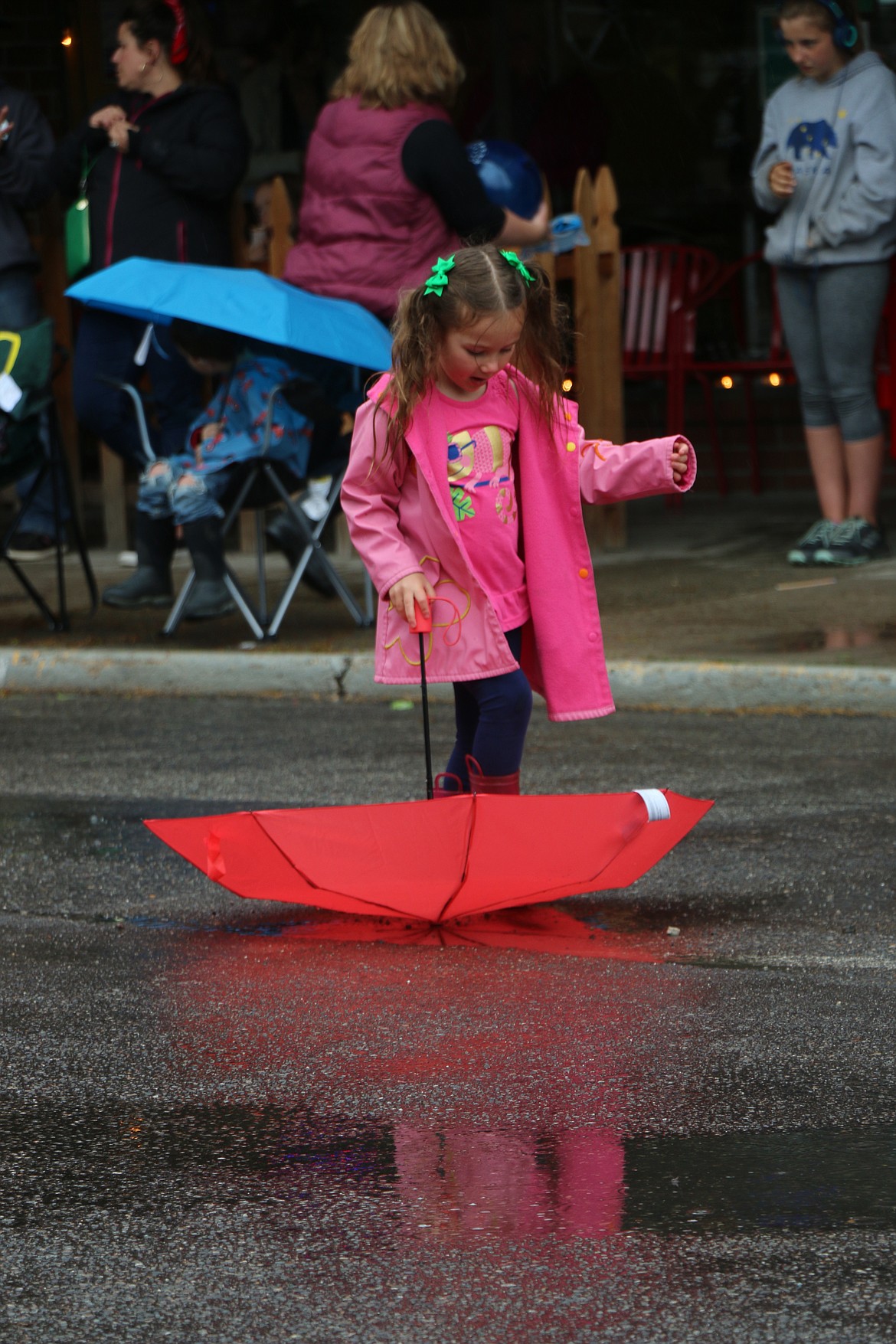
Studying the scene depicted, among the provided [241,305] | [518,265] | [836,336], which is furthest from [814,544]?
[518,265]

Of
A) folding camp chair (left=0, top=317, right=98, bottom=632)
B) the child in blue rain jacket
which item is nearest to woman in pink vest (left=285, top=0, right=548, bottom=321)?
the child in blue rain jacket

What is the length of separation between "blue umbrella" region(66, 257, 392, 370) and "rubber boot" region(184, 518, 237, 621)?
31.6 inches

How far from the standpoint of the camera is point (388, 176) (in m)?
8.02

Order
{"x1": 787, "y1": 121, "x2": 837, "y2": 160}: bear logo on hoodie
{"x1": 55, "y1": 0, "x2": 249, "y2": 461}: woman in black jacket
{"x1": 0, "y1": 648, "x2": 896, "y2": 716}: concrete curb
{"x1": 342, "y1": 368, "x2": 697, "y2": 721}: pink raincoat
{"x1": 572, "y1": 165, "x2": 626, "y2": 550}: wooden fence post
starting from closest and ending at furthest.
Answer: {"x1": 342, "y1": 368, "x2": 697, "y2": 721}: pink raincoat, {"x1": 0, "y1": 648, "x2": 896, "y2": 716}: concrete curb, {"x1": 55, "y1": 0, "x2": 249, "y2": 461}: woman in black jacket, {"x1": 787, "y1": 121, "x2": 837, "y2": 160}: bear logo on hoodie, {"x1": 572, "y1": 165, "x2": 626, "y2": 550}: wooden fence post

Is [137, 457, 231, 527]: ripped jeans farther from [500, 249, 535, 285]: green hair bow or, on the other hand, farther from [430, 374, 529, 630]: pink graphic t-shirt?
[500, 249, 535, 285]: green hair bow

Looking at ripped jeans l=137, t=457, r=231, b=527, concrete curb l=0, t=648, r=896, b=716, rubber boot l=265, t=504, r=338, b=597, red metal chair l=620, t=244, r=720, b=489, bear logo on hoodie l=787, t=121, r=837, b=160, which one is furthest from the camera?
red metal chair l=620, t=244, r=720, b=489

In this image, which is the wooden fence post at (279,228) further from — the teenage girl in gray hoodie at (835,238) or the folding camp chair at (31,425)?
the teenage girl in gray hoodie at (835,238)

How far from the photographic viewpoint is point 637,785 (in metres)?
5.86

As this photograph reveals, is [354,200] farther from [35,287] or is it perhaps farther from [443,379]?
[443,379]

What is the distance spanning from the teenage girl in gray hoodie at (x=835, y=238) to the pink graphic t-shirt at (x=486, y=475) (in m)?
4.46

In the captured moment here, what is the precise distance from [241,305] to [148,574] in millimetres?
1470

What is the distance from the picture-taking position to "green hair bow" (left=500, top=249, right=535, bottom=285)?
4496mm

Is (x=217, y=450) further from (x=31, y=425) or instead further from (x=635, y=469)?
(x=635, y=469)

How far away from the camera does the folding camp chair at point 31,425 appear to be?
7965mm
